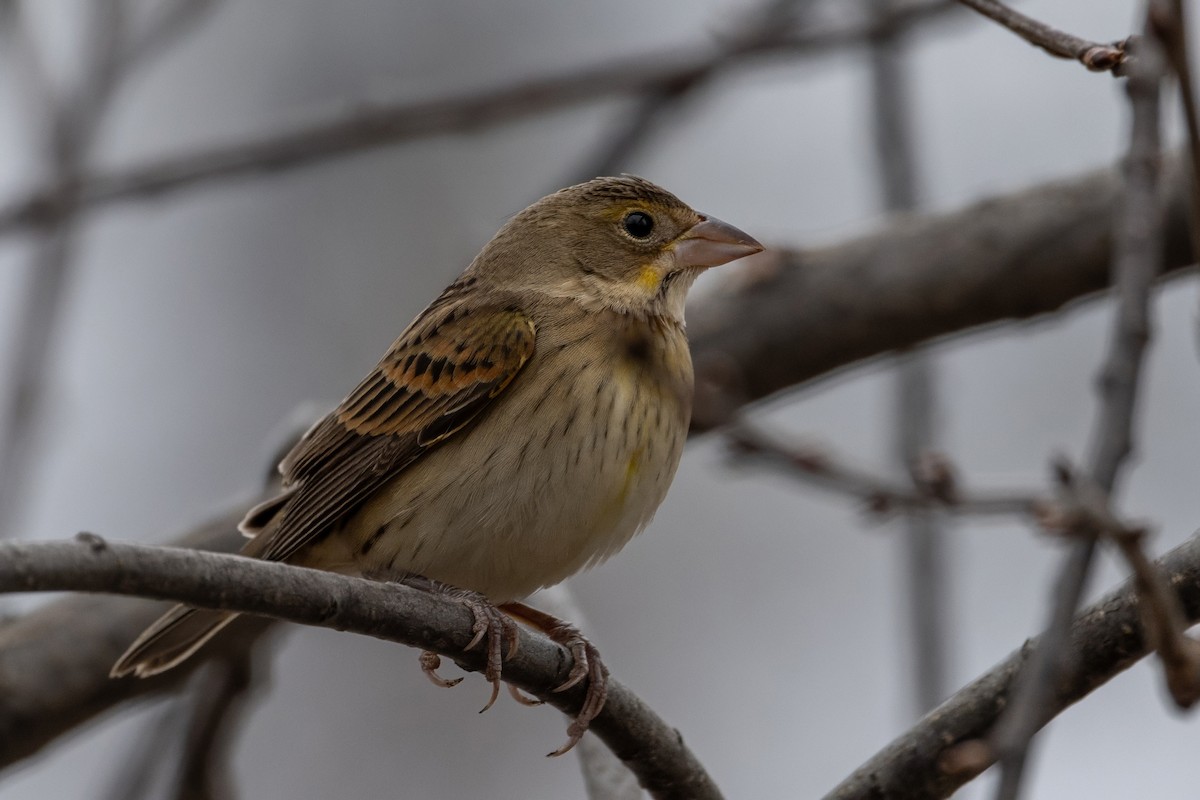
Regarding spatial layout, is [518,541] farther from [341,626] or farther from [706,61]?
[706,61]

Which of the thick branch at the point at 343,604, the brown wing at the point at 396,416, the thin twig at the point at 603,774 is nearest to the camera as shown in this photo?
the thick branch at the point at 343,604

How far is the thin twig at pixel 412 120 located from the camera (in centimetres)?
612

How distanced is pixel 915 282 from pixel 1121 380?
453 cm

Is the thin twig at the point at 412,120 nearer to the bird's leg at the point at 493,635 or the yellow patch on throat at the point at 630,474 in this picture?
the yellow patch on throat at the point at 630,474

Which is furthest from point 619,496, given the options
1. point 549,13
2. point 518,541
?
point 549,13

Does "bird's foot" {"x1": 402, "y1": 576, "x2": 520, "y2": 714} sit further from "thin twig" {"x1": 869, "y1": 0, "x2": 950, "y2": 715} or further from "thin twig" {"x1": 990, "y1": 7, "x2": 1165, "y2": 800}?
"thin twig" {"x1": 990, "y1": 7, "x2": 1165, "y2": 800}

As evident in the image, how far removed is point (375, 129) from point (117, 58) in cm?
103

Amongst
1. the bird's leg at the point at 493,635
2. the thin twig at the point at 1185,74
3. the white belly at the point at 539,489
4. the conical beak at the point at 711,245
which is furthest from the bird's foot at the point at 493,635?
the thin twig at the point at 1185,74

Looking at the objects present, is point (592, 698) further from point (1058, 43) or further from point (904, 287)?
point (904, 287)

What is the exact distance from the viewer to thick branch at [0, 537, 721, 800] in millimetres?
2596

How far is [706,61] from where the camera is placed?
6555 mm

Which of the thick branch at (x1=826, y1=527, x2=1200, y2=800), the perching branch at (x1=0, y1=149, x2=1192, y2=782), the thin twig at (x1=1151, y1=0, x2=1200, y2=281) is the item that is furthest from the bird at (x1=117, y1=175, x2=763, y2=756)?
the thin twig at (x1=1151, y1=0, x2=1200, y2=281)

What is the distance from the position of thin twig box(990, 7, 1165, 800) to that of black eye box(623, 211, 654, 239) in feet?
10.6

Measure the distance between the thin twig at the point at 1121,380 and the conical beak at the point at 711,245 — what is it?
117 inches
